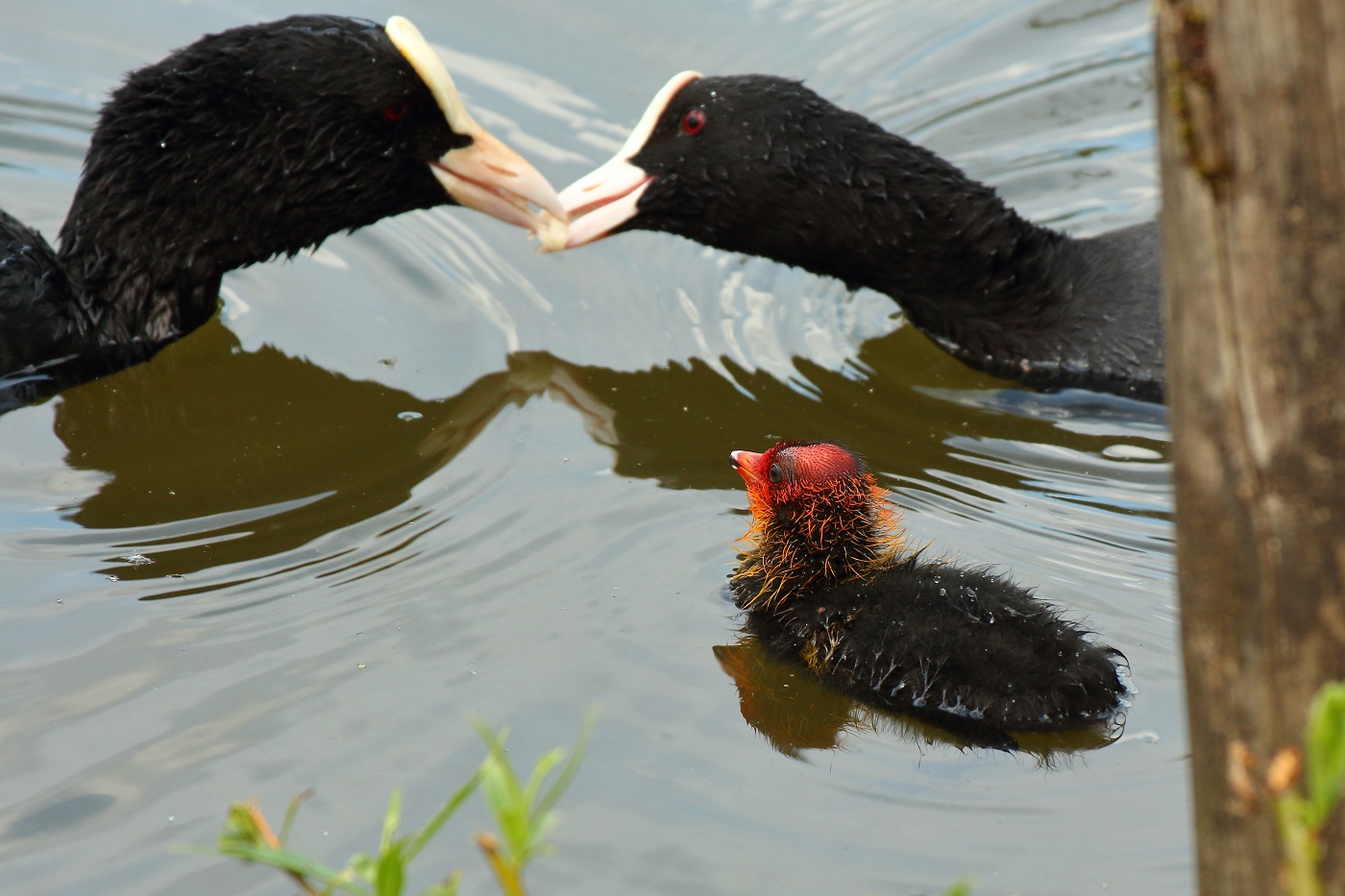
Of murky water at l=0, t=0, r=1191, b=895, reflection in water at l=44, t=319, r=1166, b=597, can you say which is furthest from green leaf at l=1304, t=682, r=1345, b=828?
reflection in water at l=44, t=319, r=1166, b=597

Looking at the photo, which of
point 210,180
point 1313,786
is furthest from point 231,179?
point 1313,786

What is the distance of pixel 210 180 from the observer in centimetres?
514

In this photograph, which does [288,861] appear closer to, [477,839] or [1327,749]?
[477,839]

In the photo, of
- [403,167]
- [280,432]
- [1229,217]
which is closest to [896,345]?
[403,167]

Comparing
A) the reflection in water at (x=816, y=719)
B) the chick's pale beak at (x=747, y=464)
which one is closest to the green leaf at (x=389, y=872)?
the reflection in water at (x=816, y=719)

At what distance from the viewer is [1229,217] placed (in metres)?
1.44

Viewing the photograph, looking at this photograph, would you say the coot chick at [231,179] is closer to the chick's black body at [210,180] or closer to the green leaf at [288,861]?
the chick's black body at [210,180]

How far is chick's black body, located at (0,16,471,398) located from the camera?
505 centimetres

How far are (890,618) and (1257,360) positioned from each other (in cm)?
232

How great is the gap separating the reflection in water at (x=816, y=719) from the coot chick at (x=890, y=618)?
2cm

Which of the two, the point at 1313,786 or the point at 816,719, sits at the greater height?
the point at 1313,786

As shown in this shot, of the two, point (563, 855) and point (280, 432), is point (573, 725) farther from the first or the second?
point (280, 432)

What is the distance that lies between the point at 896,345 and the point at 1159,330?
0.95 meters

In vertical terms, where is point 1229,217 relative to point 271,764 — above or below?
above
